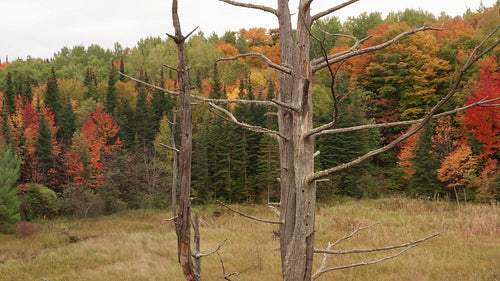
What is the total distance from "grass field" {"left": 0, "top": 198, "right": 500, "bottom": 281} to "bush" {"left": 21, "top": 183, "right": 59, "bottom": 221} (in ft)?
28.1

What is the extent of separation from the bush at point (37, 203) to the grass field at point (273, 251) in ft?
28.1

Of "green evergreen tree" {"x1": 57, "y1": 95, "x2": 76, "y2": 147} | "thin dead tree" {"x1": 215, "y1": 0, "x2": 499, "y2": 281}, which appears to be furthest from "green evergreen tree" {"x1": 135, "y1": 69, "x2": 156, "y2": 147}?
"thin dead tree" {"x1": 215, "y1": 0, "x2": 499, "y2": 281}

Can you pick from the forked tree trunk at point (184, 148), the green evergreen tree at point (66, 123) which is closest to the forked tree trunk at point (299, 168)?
the forked tree trunk at point (184, 148)

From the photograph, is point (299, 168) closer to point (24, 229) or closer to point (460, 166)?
point (460, 166)

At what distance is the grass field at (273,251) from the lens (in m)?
11.0

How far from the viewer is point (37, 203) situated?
107 ft

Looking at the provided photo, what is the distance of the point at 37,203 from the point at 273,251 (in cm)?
2808

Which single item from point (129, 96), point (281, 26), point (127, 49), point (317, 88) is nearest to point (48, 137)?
point (129, 96)

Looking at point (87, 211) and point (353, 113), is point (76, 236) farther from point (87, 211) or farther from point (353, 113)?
point (353, 113)

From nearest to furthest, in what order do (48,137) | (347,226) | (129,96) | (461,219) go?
(461,219) → (347,226) → (48,137) → (129,96)

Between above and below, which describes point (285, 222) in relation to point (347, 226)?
above

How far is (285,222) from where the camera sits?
255 cm

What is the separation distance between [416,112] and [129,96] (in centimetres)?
4396

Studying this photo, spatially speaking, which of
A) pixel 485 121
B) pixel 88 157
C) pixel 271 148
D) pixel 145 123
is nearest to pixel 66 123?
pixel 145 123
